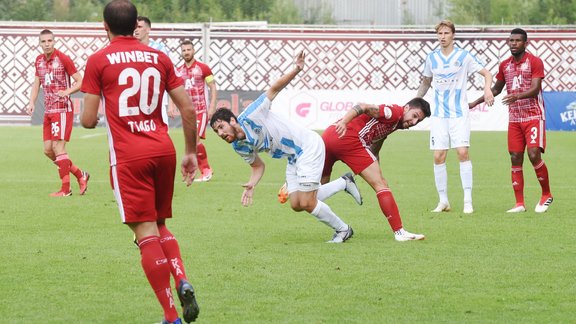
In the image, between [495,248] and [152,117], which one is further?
[495,248]

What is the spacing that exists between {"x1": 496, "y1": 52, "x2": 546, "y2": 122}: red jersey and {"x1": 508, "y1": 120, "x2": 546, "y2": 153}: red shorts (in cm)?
7

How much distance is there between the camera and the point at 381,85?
4212 cm

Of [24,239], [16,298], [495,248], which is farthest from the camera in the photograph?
[24,239]

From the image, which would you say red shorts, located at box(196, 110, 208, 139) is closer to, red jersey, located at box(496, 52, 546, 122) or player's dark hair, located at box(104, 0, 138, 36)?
red jersey, located at box(496, 52, 546, 122)

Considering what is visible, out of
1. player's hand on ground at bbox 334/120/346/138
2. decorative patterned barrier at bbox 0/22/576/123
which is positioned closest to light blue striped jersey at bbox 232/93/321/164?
player's hand on ground at bbox 334/120/346/138

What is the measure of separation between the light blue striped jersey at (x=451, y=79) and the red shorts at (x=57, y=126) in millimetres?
5251

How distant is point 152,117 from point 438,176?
787 cm

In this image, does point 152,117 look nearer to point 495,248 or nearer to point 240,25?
point 495,248

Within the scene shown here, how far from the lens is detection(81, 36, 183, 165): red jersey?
722 centimetres

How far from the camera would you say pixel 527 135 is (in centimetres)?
1446

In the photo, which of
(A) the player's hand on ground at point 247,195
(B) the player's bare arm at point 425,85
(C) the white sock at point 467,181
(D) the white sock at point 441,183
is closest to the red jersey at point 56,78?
(B) the player's bare arm at point 425,85

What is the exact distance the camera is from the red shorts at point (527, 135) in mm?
14398

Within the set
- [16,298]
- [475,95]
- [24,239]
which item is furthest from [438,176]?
[475,95]

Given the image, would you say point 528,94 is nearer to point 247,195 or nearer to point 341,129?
point 341,129
